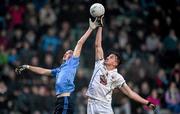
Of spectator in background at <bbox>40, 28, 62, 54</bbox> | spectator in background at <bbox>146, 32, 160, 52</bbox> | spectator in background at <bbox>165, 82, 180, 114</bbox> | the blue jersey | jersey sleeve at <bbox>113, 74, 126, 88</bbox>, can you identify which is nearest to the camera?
the blue jersey

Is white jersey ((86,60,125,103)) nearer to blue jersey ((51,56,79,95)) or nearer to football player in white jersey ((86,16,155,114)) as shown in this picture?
football player in white jersey ((86,16,155,114))

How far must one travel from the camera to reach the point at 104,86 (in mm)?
12828

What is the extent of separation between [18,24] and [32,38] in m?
0.94

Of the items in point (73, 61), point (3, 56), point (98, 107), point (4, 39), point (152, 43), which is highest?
point (152, 43)

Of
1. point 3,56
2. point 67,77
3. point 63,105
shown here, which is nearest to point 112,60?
point 67,77

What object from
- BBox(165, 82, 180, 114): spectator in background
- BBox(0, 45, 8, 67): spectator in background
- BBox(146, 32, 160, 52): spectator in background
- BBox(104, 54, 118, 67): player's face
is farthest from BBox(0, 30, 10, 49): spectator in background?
BBox(104, 54, 118, 67): player's face

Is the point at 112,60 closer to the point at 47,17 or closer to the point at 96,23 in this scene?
the point at 96,23

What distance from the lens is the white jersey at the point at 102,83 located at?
12.8 meters

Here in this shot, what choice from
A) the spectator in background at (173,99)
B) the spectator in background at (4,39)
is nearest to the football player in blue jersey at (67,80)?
the spectator in background at (173,99)

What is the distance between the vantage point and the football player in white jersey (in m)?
12.8

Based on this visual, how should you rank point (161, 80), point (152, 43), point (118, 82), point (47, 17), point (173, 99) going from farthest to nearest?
1. point (152, 43)
2. point (47, 17)
3. point (161, 80)
4. point (173, 99)
5. point (118, 82)

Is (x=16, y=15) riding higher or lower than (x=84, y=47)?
higher

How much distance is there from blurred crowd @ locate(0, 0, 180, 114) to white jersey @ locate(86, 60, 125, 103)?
4867mm

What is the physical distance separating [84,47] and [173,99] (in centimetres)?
315
